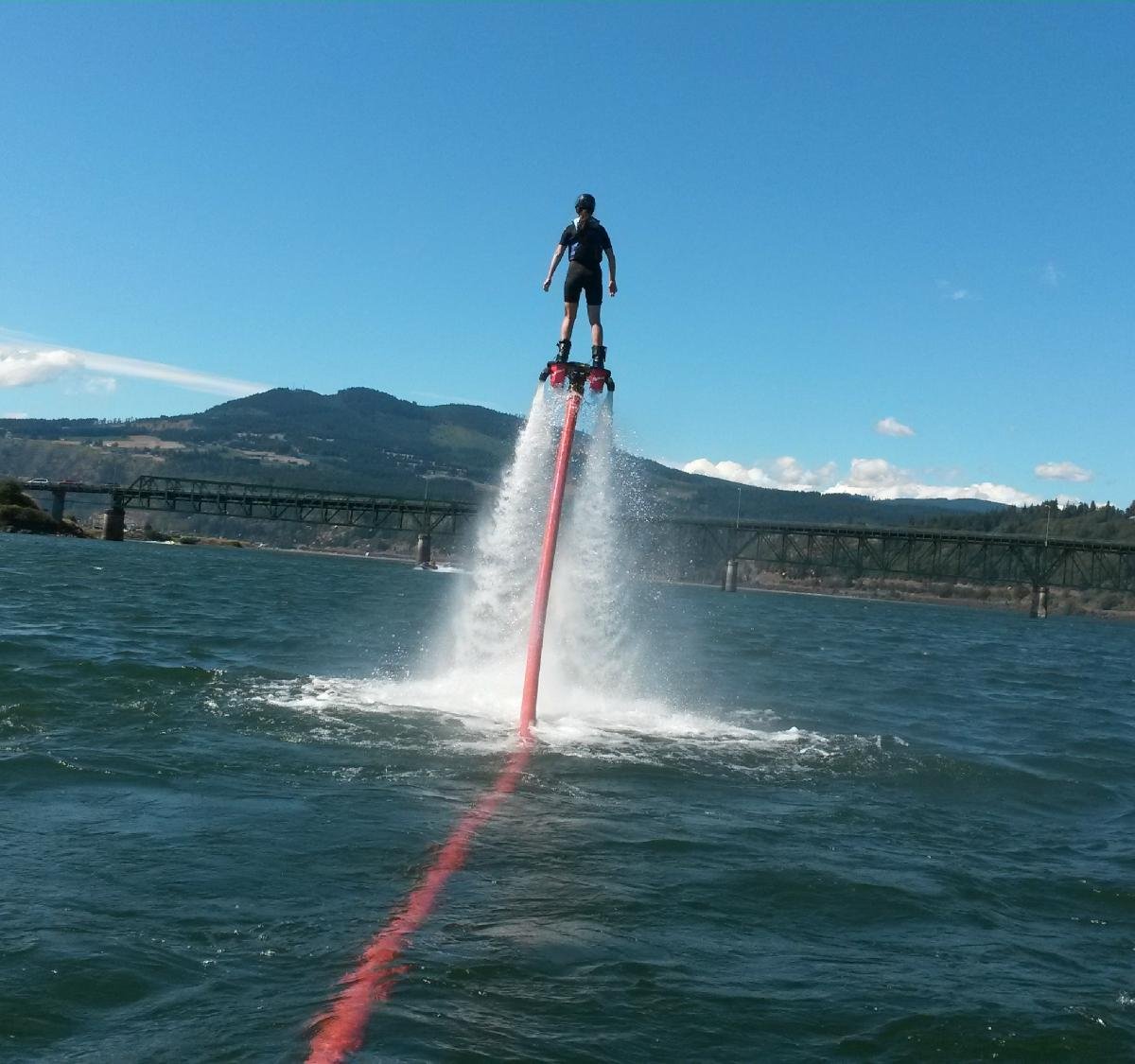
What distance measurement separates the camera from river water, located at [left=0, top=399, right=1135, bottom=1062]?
7.13 meters

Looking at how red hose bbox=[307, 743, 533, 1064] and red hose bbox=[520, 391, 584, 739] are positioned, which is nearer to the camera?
red hose bbox=[307, 743, 533, 1064]

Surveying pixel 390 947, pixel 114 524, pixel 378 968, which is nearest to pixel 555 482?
pixel 390 947

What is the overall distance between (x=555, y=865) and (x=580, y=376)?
8310 millimetres

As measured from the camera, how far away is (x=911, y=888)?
10570 millimetres

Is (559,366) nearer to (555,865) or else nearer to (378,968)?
(555,865)

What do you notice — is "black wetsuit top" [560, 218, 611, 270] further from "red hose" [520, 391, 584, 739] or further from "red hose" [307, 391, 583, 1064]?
"red hose" [307, 391, 583, 1064]

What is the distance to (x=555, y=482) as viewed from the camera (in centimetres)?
1753

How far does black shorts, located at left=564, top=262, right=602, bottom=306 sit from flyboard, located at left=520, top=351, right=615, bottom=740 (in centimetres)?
91

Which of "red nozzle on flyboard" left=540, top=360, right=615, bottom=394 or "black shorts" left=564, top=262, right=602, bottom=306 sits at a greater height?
"black shorts" left=564, top=262, right=602, bottom=306

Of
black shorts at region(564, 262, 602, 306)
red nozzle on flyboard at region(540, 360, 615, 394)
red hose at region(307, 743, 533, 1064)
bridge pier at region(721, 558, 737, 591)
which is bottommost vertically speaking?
red hose at region(307, 743, 533, 1064)

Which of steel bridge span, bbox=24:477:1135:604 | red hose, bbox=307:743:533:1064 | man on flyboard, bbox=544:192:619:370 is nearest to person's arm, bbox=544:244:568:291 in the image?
man on flyboard, bbox=544:192:619:370

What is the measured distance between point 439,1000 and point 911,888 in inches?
199

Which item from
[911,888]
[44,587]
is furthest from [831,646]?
[911,888]

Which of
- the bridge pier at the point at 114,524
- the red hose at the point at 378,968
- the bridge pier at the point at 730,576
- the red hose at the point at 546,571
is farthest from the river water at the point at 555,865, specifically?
the bridge pier at the point at 114,524
